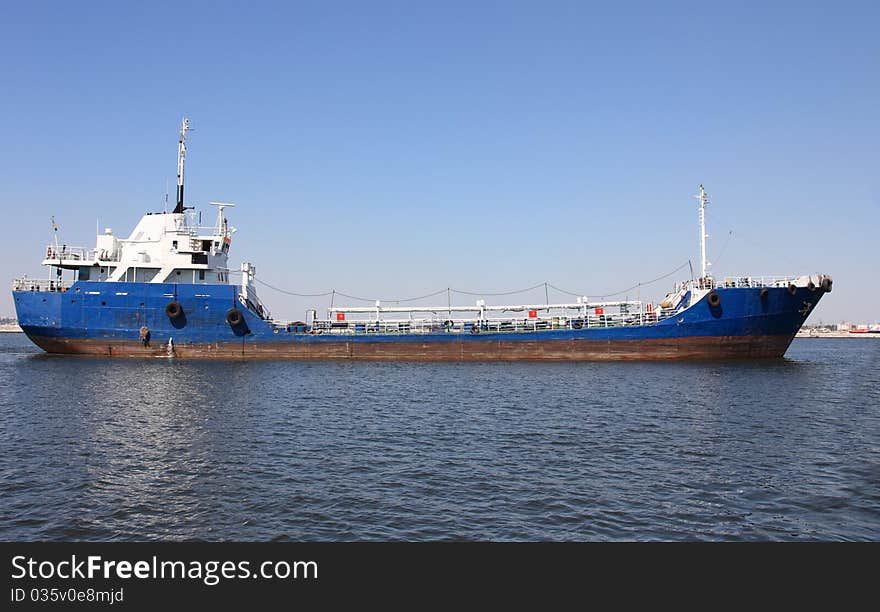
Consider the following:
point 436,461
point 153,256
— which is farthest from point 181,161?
point 436,461

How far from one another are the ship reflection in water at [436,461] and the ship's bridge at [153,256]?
16009 millimetres

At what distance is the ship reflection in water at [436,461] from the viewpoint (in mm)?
11664

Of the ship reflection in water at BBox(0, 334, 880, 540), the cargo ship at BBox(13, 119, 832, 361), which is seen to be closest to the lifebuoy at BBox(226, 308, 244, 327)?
the cargo ship at BBox(13, 119, 832, 361)

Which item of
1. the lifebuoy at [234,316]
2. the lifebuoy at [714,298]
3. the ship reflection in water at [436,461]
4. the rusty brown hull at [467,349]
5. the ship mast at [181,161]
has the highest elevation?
the ship mast at [181,161]

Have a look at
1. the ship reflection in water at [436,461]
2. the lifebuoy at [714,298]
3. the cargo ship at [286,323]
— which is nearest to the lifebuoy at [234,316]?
the cargo ship at [286,323]

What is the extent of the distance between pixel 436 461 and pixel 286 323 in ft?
116

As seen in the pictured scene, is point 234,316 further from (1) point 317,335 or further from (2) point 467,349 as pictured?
(2) point 467,349

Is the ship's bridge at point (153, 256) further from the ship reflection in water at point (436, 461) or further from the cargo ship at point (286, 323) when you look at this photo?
the ship reflection in water at point (436, 461)

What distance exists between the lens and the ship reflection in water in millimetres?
11664

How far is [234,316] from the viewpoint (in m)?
45.3
